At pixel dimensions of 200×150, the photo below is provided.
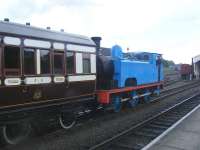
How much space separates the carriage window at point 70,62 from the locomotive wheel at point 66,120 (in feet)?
4.85

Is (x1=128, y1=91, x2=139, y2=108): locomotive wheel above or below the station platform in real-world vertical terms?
above

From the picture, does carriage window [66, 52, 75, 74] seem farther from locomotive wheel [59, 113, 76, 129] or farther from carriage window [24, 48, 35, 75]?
carriage window [24, 48, 35, 75]

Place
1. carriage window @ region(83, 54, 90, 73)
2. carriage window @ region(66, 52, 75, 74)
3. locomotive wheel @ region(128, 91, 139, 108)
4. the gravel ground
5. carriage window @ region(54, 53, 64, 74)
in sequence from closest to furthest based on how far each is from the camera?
the gravel ground < carriage window @ region(54, 53, 64, 74) < carriage window @ region(66, 52, 75, 74) < carriage window @ region(83, 54, 90, 73) < locomotive wheel @ region(128, 91, 139, 108)

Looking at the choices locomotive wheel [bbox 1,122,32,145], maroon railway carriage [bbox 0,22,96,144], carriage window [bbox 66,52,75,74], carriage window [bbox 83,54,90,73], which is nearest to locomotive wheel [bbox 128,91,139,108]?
maroon railway carriage [bbox 0,22,96,144]

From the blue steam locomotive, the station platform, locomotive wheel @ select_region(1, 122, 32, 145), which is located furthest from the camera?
the blue steam locomotive

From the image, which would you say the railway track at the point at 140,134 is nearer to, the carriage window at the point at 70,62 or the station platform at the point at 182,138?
the station platform at the point at 182,138

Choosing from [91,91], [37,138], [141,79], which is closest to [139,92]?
[141,79]

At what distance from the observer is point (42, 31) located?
9578mm

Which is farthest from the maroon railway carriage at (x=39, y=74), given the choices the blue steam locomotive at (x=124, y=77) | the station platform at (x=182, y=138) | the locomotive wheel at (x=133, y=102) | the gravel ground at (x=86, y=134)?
the locomotive wheel at (x=133, y=102)

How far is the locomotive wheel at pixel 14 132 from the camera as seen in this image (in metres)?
8.59

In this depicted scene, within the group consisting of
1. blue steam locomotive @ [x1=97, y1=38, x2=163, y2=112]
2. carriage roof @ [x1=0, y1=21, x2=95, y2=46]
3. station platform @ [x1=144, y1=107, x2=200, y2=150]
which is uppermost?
carriage roof @ [x1=0, y1=21, x2=95, y2=46]

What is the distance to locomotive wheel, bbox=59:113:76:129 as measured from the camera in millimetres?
10742

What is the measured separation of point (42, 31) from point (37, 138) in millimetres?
3188

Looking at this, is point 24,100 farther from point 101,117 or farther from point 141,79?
point 141,79
